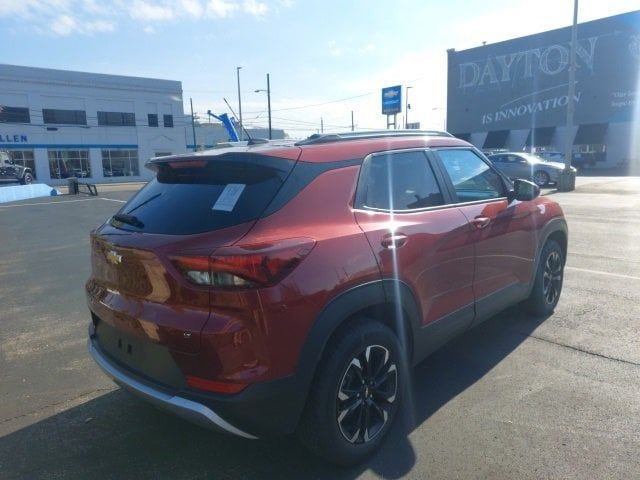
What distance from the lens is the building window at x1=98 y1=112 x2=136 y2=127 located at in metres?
47.6

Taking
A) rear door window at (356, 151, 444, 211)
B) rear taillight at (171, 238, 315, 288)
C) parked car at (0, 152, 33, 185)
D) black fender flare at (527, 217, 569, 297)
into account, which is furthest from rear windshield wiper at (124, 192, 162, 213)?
parked car at (0, 152, 33, 185)

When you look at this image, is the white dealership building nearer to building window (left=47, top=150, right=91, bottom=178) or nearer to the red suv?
building window (left=47, top=150, right=91, bottom=178)

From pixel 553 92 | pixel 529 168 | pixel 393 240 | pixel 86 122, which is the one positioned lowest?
pixel 529 168

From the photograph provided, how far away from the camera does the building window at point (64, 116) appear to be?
44.3 m

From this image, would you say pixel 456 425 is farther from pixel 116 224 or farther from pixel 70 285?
pixel 70 285

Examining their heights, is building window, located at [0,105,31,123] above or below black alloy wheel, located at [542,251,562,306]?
above

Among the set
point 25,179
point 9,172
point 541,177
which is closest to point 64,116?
point 25,179

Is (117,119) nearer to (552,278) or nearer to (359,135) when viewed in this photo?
(552,278)

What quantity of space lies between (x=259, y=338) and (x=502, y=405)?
1.90m

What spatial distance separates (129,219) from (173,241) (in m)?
0.62

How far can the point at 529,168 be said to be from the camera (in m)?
21.5

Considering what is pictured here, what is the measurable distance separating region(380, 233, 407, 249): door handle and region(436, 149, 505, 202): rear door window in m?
0.93

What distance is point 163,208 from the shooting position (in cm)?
281

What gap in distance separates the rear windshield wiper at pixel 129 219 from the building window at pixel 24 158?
47511 mm
